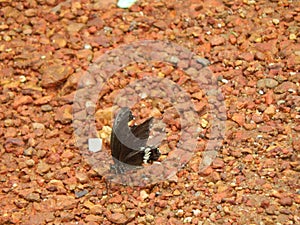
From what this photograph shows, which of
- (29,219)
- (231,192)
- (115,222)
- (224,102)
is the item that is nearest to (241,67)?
(224,102)

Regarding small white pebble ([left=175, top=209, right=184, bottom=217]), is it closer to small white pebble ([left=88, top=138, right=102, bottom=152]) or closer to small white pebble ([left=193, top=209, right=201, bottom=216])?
small white pebble ([left=193, top=209, right=201, bottom=216])

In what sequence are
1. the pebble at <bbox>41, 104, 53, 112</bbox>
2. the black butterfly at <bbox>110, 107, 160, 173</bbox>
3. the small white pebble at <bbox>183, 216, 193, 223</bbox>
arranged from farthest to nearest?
the pebble at <bbox>41, 104, 53, 112</bbox>, the black butterfly at <bbox>110, 107, 160, 173</bbox>, the small white pebble at <bbox>183, 216, 193, 223</bbox>

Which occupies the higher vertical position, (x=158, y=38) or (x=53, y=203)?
(x=158, y=38)

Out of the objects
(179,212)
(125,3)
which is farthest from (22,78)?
(179,212)

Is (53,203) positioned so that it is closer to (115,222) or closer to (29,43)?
(115,222)

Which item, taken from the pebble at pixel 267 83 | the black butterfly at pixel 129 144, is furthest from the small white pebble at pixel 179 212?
the pebble at pixel 267 83

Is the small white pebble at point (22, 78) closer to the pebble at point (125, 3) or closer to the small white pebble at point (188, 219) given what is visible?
the pebble at point (125, 3)

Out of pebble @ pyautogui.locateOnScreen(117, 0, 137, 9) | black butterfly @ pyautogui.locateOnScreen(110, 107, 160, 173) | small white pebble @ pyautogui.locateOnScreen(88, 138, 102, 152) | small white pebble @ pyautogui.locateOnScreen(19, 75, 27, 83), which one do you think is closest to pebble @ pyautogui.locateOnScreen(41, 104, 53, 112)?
small white pebble @ pyautogui.locateOnScreen(19, 75, 27, 83)
